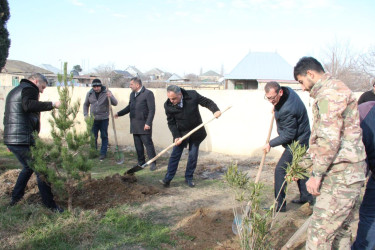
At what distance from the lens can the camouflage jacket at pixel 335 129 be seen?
229cm

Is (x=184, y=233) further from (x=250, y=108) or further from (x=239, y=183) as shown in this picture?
(x=250, y=108)

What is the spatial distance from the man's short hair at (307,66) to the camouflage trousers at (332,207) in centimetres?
83

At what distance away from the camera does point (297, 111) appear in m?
4.00

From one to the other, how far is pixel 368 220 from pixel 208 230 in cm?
170

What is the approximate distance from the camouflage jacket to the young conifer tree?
2629mm

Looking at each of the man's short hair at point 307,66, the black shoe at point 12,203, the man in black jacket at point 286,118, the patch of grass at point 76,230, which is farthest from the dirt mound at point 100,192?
the man's short hair at point 307,66

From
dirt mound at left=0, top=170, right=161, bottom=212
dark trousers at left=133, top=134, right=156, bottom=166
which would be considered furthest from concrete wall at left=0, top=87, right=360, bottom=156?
dirt mound at left=0, top=170, right=161, bottom=212

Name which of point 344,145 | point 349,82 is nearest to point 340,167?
point 344,145

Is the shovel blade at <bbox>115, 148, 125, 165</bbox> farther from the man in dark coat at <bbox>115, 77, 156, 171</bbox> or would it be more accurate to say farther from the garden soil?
the garden soil

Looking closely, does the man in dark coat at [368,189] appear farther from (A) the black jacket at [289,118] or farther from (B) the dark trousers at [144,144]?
(B) the dark trousers at [144,144]

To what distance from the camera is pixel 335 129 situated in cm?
228

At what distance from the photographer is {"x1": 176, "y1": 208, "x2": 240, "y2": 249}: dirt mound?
11.0 ft

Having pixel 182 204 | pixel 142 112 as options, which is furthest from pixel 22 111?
pixel 142 112

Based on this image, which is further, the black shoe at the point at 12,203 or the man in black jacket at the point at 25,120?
the black shoe at the point at 12,203
